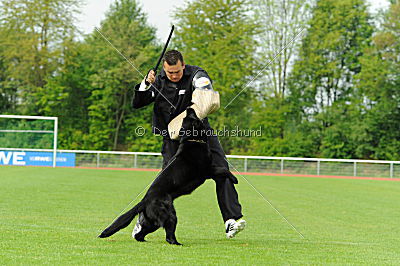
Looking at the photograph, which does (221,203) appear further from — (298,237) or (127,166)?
(127,166)

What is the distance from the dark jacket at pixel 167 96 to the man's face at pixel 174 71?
0.08 meters

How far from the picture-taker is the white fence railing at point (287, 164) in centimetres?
3189

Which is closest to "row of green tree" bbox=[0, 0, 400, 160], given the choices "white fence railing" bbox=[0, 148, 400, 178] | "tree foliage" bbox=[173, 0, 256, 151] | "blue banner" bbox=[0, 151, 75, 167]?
"white fence railing" bbox=[0, 148, 400, 178]

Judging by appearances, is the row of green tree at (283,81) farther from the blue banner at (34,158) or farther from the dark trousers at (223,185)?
the dark trousers at (223,185)

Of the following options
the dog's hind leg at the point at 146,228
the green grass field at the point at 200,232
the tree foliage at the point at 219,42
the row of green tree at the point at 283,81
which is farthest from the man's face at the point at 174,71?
A: the row of green tree at the point at 283,81

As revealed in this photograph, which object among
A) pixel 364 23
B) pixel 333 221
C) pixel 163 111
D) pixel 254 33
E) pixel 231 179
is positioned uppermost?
pixel 364 23

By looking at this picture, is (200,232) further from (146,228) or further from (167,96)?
(167,96)

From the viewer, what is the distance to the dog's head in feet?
19.5

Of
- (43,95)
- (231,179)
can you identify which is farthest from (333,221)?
(43,95)

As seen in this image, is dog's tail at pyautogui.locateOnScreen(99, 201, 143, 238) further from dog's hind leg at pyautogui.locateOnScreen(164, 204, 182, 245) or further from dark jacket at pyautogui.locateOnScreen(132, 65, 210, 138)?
dark jacket at pyautogui.locateOnScreen(132, 65, 210, 138)

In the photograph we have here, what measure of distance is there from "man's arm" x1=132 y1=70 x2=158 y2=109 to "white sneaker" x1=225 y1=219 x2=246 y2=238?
62.7 inches

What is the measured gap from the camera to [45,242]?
19.8 ft

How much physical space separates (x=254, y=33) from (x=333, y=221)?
757cm

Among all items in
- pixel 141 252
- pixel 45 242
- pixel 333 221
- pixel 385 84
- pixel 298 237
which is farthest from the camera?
pixel 385 84
